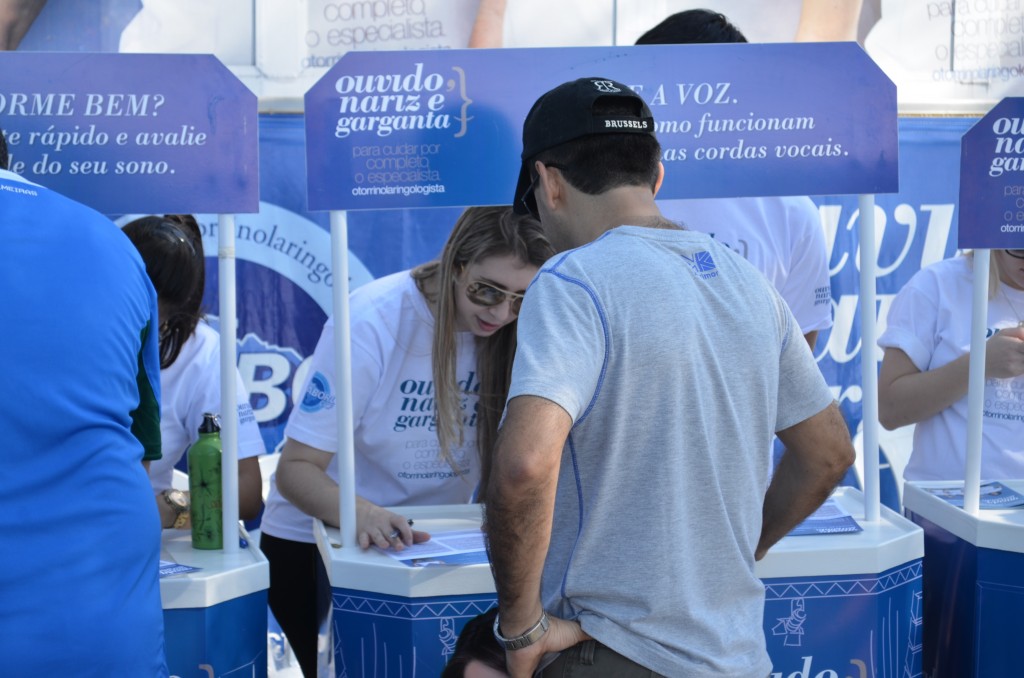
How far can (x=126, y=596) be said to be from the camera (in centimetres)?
156

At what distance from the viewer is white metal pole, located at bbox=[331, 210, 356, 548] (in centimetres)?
212

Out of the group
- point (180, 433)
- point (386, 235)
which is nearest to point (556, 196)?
point (180, 433)

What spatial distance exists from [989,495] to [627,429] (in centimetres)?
143

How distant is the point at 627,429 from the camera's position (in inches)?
53.7

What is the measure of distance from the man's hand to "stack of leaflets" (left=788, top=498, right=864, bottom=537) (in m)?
0.79

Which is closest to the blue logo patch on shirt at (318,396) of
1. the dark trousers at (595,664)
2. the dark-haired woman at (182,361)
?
the dark-haired woman at (182,361)

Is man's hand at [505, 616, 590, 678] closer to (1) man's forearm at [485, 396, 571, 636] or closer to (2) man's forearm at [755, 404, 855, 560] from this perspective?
(1) man's forearm at [485, 396, 571, 636]

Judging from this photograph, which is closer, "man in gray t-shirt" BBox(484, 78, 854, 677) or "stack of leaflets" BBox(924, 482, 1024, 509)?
"man in gray t-shirt" BBox(484, 78, 854, 677)

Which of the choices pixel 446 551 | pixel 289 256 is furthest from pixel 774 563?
pixel 289 256

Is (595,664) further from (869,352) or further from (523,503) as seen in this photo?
(869,352)

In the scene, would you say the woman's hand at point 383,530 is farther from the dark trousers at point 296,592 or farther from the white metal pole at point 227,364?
the dark trousers at point 296,592

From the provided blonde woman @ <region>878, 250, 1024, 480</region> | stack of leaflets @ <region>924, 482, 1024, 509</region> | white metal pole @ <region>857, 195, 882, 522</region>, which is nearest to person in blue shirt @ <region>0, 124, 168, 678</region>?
white metal pole @ <region>857, 195, 882, 522</region>

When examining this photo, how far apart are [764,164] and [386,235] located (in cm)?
195

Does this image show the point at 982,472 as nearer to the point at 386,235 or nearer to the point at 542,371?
the point at 542,371
